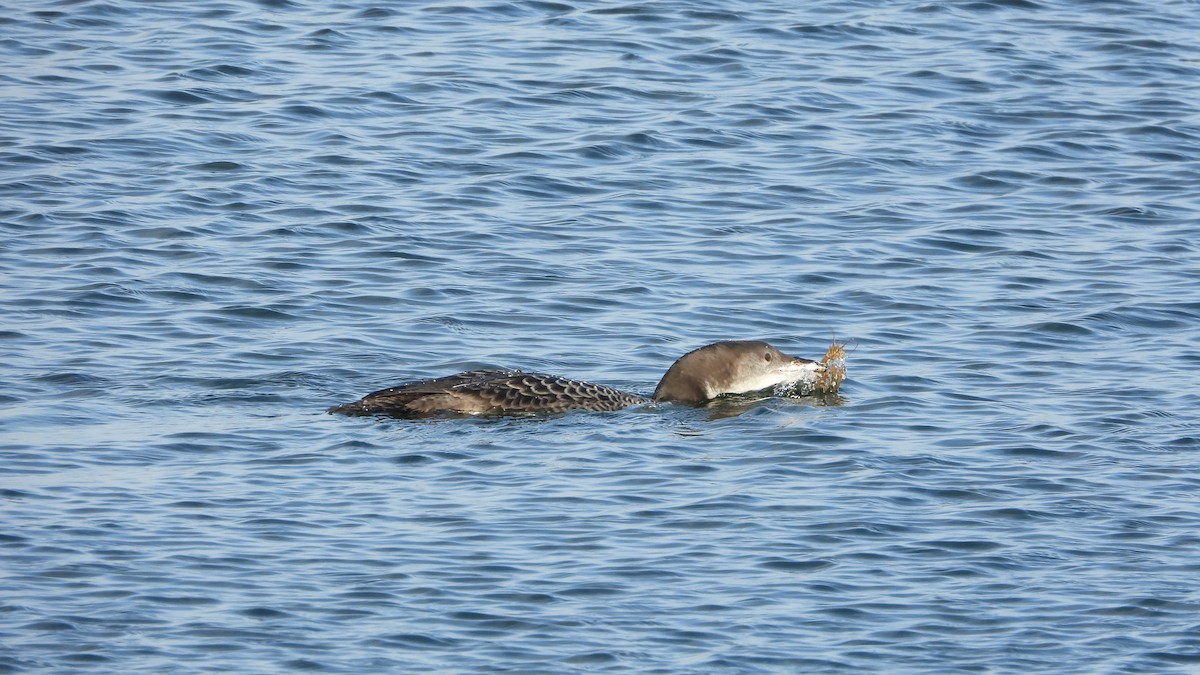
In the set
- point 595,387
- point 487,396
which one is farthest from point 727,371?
point 487,396

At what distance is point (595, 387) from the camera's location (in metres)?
11.7

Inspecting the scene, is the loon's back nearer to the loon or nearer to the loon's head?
the loon

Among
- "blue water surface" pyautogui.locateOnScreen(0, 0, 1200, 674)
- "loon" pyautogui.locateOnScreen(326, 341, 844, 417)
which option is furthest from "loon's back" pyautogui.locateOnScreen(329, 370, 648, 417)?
"blue water surface" pyautogui.locateOnScreen(0, 0, 1200, 674)

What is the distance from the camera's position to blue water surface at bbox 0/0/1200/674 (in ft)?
28.3

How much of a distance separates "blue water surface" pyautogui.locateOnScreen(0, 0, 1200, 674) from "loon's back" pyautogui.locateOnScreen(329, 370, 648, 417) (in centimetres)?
14

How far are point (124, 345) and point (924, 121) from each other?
29.4 ft

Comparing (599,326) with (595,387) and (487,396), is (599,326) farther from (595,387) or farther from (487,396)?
(487,396)

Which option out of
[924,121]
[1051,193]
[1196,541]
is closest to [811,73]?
[924,121]

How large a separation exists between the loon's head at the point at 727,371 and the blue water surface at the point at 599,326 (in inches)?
6.4

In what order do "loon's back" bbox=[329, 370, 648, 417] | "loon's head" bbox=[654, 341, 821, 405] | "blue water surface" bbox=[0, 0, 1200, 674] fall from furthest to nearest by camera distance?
"loon's head" bbox=[654, 341, 821, 405] < "loon's back" bbox=[329, 370, 648, 417] < "blue water surface" bbox=[0, 0, 1200, 674]

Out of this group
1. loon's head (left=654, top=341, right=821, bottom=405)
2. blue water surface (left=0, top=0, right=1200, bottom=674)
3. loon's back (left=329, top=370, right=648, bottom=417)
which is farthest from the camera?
loon's head (left=654, top=341, right=821, bottom=405)

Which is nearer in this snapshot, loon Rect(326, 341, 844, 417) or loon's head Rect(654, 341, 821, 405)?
loon Rect(326, 341, 844, 417)

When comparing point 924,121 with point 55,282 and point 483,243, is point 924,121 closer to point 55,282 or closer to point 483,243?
point 483,243

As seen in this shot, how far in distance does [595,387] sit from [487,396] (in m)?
0.67
